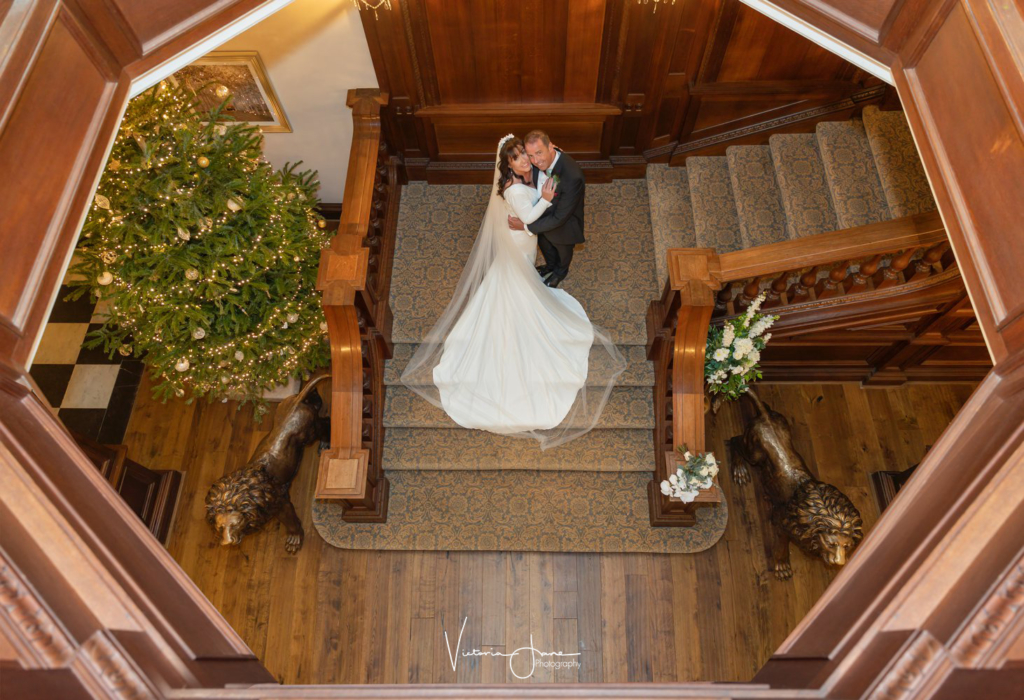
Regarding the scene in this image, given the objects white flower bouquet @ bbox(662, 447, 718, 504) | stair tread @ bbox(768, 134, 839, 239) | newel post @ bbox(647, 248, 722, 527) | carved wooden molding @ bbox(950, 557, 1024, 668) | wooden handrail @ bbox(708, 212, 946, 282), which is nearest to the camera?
carved wooden molding @ bbox(950, 557, 1024, 668)

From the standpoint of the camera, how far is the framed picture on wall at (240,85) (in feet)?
15.9

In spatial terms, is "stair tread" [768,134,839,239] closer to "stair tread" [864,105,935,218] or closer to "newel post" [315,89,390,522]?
"stair tread" [864,105,935,218]

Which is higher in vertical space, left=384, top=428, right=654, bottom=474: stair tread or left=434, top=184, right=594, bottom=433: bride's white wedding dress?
left=434, top=184, right=594, bottom=433: bride's white wedding dress

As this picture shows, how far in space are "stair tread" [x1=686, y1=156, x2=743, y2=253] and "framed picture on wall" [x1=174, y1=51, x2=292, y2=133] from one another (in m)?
3.13

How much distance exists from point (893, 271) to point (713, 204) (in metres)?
1.50

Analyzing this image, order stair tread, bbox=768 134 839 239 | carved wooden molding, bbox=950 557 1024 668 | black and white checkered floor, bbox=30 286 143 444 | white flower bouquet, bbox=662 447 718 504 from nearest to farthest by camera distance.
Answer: carved wooden molding, bbox=950 557 1024 668
white flower bouquet, bbox=662 447 718 504
stair tread, bbox=768 134 839 239
black and white checkered floor, bbox=30 286 143 444

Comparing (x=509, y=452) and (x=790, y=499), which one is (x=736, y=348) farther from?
(x=509, y=452)

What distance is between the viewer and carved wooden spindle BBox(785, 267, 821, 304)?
170 inches

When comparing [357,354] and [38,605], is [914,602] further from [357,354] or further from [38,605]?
[357,354]

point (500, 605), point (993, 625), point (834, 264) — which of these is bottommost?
point (993, 625)

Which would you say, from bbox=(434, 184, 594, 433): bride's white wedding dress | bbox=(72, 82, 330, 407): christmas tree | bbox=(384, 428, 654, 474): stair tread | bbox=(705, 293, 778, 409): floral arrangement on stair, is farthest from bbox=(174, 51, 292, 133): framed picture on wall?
bbox=(705, 293, 778, 409): floral arrangement on stair

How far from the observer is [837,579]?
2.05 m

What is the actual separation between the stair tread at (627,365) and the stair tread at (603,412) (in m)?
0.09
